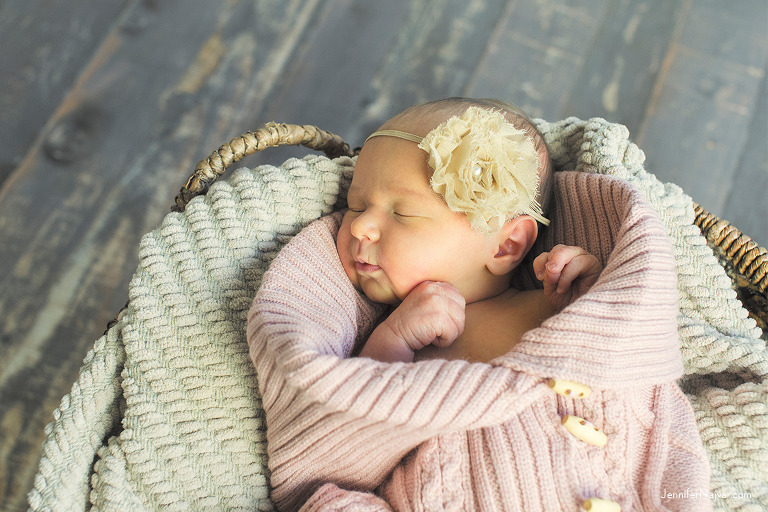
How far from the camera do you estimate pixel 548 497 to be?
84 centimetres

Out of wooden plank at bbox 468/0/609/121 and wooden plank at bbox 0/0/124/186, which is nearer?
wooden plank at bbox 0/0/124/186

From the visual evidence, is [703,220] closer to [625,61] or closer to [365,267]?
[365,267]

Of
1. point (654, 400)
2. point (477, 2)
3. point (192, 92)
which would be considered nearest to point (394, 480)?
point (654, 400)

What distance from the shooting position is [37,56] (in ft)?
6.58

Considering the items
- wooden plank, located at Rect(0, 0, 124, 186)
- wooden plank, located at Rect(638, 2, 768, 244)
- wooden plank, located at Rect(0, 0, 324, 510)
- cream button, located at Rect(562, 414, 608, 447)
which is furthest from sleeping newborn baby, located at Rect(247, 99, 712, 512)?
wooden plank, located at Rect(0, 0, 124, 186)

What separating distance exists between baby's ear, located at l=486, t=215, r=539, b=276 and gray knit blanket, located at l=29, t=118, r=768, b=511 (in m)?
0.19

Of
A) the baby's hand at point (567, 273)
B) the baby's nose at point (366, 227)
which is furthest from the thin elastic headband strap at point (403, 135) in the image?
the baby's hand at point (567, 273)

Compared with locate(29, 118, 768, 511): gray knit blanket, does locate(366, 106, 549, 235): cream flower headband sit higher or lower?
higher

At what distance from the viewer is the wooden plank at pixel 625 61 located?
6.79 feet

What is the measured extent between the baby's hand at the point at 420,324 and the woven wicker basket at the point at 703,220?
0.37m

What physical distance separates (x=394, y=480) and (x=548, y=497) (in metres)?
0.23

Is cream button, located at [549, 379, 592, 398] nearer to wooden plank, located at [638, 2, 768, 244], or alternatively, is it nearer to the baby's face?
the baby's face

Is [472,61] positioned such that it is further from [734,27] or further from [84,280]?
[84,280]

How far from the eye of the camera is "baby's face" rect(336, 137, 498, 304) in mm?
1009
